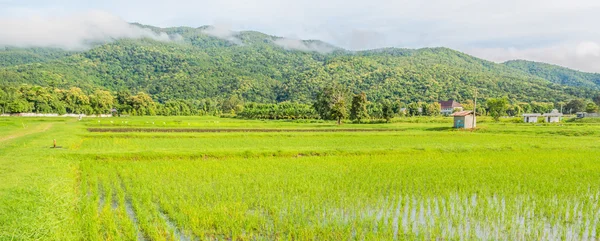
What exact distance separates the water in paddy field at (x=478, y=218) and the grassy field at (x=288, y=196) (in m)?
0.04

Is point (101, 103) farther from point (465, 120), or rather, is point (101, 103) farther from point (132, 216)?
point (132, 216)

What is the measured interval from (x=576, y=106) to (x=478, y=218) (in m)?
127

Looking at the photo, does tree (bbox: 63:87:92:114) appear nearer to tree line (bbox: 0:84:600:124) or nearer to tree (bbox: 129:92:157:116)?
tree line (bbox: 0:84:600:124)

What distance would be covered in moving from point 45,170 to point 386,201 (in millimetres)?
12503

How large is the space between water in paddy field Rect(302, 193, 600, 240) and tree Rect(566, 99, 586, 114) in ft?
398

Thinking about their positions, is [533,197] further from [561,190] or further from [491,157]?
[491,157]

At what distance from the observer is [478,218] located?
10164 mm

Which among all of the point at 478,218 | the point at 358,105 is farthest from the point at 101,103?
the point at 478,218

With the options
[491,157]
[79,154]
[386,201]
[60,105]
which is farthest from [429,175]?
[60,105]

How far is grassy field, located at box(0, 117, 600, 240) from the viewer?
869cm

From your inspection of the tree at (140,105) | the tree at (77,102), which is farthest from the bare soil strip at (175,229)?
the tree at (140,105)

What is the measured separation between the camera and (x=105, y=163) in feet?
62.7

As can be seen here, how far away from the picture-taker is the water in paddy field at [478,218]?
890 centimetres

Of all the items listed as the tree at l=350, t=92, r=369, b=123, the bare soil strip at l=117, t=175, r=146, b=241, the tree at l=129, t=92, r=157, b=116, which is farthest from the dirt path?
the tree at l=129, t=92, r=157, b=116
